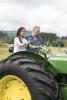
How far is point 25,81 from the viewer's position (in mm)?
3910

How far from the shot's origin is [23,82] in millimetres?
3990

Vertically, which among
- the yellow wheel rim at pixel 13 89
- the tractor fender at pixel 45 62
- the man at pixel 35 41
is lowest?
the yellow wheel rim at pixel 13 89

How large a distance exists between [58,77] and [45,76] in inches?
32.8

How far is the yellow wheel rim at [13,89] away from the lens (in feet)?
13.3

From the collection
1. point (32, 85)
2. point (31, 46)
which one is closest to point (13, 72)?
point (32, 85)

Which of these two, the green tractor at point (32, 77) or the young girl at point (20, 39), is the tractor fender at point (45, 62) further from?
the young girl at point (20, 39)

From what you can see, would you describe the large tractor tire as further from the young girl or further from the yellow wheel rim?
the young girl

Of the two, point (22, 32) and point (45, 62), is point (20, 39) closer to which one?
point (22, 32)

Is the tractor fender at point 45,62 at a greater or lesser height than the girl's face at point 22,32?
lesser

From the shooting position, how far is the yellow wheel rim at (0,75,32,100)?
13.3 feet

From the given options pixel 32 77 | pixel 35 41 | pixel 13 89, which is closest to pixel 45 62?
pixel 32 77

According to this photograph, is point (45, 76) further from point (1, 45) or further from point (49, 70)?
point (1, 45)

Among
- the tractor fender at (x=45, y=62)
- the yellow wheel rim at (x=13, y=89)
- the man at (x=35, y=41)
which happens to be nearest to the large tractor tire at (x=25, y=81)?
the yellow wheel rim at (x=13, y=89)

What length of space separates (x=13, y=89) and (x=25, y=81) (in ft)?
1.39
